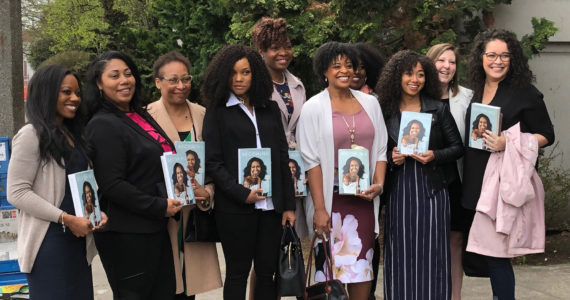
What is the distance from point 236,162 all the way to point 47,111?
Result: 1.20 meters

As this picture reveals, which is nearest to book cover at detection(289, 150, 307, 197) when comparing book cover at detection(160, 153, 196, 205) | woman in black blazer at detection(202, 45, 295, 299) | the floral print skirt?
woman in black blazer at detection(202, 45, 295, 299)

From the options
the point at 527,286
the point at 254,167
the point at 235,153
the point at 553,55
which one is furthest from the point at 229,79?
the point at 553,55

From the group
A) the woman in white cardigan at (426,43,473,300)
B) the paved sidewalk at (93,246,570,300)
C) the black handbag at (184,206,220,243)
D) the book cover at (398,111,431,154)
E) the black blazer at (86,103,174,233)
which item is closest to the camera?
the black blazer at (86,103,174,233)

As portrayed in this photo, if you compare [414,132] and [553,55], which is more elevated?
[553,55]

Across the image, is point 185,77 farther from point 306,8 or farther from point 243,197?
point 306,8

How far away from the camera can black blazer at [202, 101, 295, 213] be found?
13.0ft

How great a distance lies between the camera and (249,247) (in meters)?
4.03

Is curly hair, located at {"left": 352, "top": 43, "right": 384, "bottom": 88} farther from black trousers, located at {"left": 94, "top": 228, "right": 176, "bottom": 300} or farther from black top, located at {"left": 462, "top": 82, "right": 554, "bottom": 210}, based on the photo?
black trousers, located at {"left": 94, "top": 228, "right": 176, "bottom": 300}

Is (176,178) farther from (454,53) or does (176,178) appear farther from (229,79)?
(454,53)

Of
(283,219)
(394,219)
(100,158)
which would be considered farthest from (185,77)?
(394,219)

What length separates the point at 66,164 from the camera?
11.3 ft

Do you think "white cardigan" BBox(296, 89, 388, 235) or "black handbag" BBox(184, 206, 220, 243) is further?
"white cardigan" BBox(296, 89, 388, 235)

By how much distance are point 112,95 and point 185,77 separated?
1.94 feet

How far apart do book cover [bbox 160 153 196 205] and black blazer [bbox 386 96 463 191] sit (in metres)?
1.47
